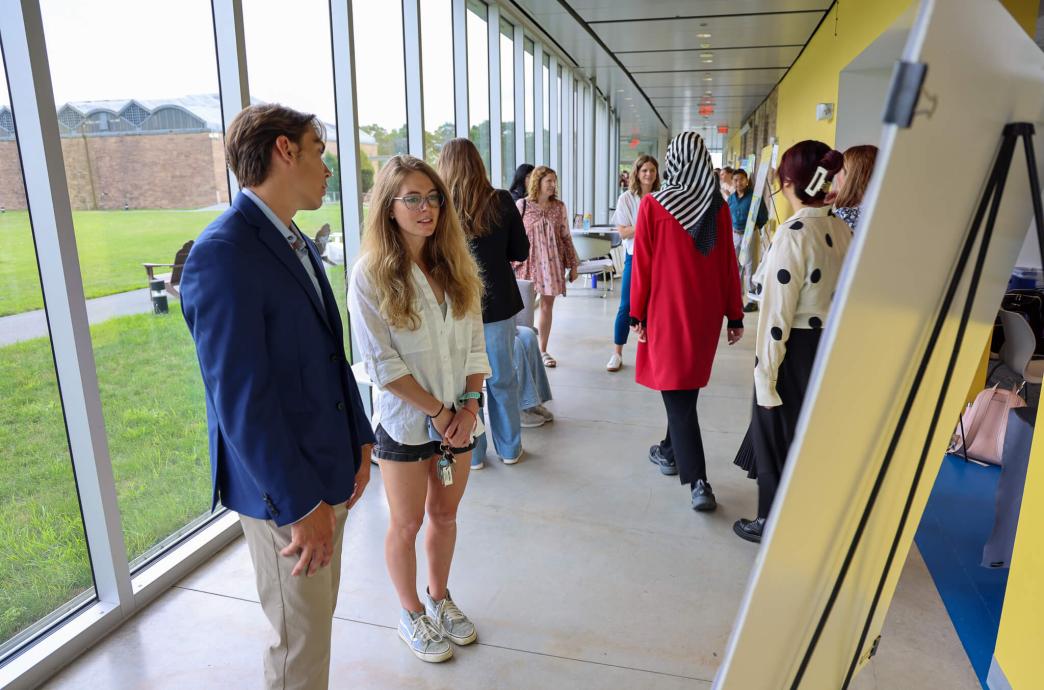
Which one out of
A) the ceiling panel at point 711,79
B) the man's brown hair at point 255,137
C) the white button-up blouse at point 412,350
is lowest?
the white button-up blouse at point 412,350

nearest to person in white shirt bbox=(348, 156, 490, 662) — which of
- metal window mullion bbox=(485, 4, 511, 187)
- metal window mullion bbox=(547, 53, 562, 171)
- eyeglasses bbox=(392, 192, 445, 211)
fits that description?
eyeglasses bbox=(392, 192, 445, 211)

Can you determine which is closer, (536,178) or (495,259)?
(495,259)

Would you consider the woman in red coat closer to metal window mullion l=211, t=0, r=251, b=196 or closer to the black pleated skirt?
the black pleated skirt

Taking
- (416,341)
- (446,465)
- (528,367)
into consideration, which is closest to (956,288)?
(416,341)

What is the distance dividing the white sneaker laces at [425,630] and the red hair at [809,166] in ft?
6.52

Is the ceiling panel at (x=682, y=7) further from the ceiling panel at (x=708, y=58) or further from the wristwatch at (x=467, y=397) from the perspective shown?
the wristwatch at (x=467, y=397)

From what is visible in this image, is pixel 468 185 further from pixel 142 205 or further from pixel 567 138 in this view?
pixel 567 138

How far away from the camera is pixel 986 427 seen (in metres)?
4.06

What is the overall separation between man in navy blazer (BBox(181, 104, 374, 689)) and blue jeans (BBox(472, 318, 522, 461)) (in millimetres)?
1986

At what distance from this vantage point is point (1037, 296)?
18.3 ft

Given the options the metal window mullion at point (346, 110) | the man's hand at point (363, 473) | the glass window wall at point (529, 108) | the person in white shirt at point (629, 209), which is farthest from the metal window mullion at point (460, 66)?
the man's hand at point (363, 473)

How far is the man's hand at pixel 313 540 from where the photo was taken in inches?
60.3

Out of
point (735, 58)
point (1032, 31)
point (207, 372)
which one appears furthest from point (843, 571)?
point (735, 58)

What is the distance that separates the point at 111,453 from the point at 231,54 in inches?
67.1
